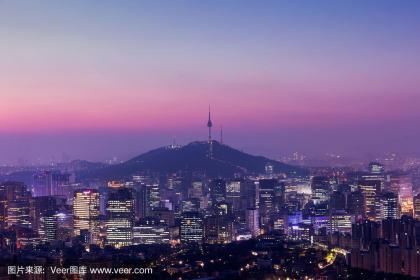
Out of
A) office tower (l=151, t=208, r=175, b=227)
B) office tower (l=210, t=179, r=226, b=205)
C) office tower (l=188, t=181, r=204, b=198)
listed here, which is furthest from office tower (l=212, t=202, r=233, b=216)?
office tower (l=188, t=181, r=204, b=198)

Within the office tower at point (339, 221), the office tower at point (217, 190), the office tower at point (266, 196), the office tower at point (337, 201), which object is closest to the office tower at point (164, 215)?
the office tower at point (266, 196)

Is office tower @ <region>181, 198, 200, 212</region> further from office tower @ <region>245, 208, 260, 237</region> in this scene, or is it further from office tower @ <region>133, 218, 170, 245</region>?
office tower @ <region>133, 218, 170, 245</region>

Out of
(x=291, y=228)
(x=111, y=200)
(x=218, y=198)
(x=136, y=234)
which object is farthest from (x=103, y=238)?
(x=218, y=198)

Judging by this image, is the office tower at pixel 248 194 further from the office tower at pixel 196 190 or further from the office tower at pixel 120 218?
the office tower at pixel 120 218

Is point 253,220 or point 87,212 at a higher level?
point 87,212

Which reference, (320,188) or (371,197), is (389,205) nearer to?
(371,197)

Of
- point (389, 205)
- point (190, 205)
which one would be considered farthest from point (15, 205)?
point (389, 205)
